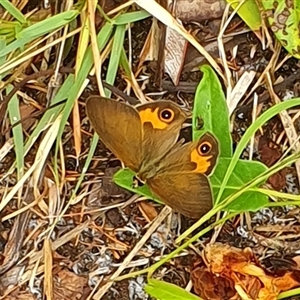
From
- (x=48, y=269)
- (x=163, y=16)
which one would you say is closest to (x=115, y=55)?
(x=163, y=16)

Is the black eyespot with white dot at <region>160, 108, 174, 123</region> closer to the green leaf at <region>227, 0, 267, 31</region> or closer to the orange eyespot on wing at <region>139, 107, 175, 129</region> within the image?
the orange eyespot on wing at <region>139, 107, 175, 129</region>

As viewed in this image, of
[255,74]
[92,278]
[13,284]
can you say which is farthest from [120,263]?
[255,74]

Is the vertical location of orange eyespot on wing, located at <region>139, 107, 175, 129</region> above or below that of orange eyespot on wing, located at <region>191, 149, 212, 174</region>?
above

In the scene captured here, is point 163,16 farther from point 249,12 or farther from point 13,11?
point 13,11

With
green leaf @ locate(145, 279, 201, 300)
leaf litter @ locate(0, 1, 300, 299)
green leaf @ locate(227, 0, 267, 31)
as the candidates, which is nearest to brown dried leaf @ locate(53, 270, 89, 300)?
leaf litter @ locate(0, 1, 300, 299)

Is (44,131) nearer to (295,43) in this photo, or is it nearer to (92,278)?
(92,278)
